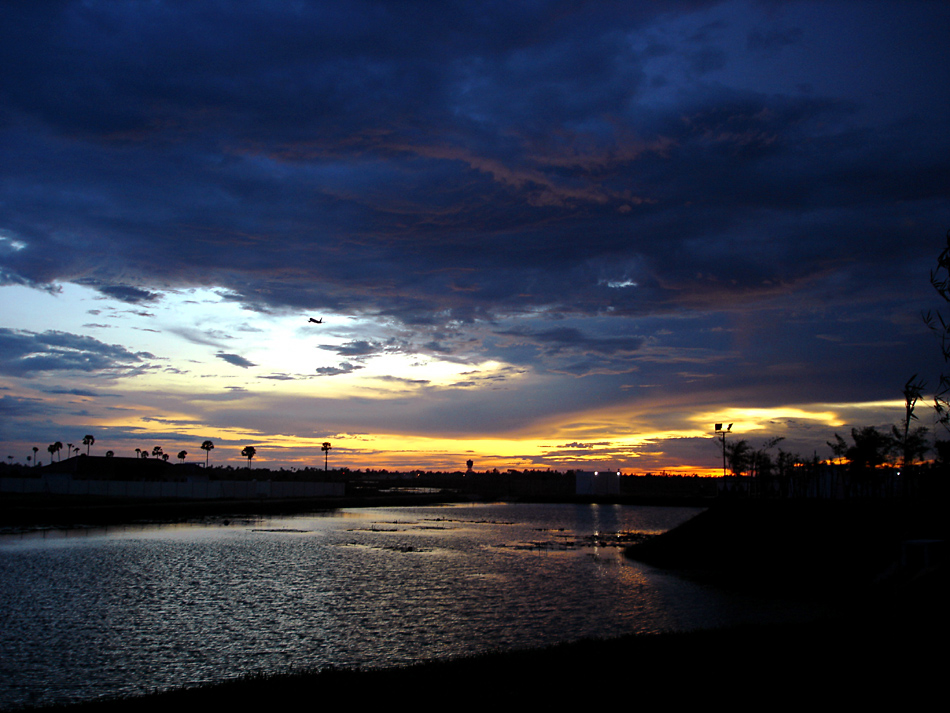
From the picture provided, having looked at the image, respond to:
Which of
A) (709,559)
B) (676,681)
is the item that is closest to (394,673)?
(676,681)

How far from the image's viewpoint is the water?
18859mm

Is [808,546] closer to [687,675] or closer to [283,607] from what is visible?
[687,675]

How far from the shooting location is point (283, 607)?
90.9 feet

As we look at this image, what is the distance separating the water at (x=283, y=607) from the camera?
18.9 m

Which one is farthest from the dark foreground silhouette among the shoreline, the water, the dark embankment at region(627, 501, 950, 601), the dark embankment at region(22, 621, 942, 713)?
the shoreline

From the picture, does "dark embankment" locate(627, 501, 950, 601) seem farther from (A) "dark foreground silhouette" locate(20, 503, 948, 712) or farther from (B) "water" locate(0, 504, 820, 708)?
(A) "dark foreground silhouette" locate(20, 503, 948, 712)

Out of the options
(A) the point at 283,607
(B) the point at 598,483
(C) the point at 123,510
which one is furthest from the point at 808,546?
(B) the point at 598,483

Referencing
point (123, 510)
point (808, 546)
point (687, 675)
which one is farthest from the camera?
point (123, 510)

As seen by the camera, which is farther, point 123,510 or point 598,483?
point 598,483

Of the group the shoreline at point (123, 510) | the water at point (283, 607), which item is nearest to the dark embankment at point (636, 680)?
the water at point (283, 607)

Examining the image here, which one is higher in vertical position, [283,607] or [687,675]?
[687,675]

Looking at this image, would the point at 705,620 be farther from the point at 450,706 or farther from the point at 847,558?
the point at 450,706

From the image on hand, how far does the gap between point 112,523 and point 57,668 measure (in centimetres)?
6088

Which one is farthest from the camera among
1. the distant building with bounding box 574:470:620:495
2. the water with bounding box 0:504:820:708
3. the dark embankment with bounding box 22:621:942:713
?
the distant building with bounding box 574:470:620:495
